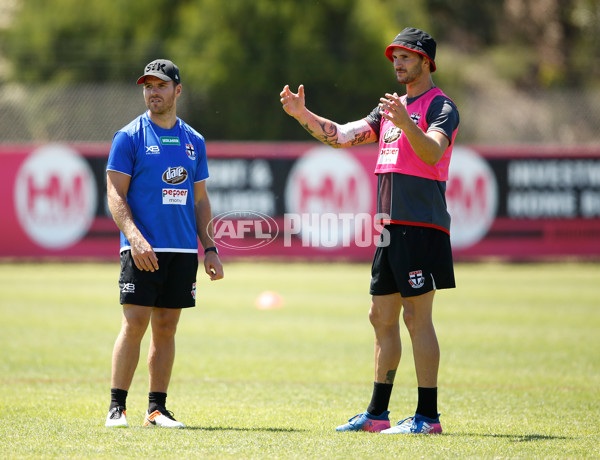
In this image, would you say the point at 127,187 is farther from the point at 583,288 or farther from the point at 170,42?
the point at 170,42

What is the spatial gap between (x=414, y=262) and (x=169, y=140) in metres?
1.89

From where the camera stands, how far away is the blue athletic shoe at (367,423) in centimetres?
614

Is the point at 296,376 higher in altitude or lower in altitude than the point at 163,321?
lower

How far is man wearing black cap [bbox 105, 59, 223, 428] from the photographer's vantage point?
609 cm

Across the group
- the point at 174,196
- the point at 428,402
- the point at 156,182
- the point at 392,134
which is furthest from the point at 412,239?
the point at 156,182

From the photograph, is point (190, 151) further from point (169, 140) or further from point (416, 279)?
point (416, 279)

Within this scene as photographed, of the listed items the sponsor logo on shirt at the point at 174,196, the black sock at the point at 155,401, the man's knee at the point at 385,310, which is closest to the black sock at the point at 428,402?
the man's knee at the point at 385,310

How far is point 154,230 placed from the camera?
6195 mm

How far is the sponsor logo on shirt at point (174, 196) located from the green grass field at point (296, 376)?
61.2 inches

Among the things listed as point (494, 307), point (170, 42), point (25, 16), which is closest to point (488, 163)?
point (494, 307)

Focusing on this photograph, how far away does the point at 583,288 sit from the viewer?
1792cm

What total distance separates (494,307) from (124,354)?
9.74 meters

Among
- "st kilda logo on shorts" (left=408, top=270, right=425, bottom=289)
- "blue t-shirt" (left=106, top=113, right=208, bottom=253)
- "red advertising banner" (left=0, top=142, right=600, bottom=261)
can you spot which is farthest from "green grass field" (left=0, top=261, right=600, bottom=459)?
"red advertising banner" (left=0, top=142, right=600, bottom=261)

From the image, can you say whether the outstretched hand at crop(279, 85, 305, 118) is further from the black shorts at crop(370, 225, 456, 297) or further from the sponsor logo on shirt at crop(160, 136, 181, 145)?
the black shorts at crop(370, 225, 456, 297)
